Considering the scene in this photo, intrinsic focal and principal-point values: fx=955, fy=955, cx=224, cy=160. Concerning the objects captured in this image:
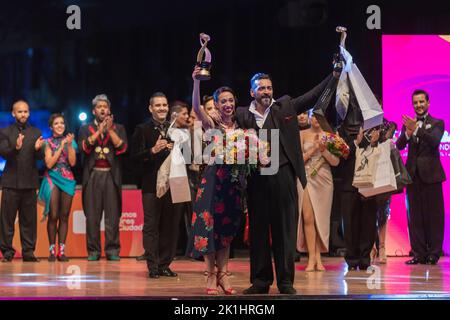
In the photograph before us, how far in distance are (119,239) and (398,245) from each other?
3.48 metres

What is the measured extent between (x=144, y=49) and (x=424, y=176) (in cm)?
425

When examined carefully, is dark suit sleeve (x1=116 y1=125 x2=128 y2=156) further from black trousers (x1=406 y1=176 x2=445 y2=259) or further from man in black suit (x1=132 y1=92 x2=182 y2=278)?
black trousers (x1=406 y1=176 x2=445 y2=259)

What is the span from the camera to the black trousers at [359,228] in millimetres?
9621

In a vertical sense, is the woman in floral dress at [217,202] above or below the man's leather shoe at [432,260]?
above

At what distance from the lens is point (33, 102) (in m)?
12.8

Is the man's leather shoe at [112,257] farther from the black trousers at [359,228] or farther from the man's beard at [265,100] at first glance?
the man's beard at [265,100]

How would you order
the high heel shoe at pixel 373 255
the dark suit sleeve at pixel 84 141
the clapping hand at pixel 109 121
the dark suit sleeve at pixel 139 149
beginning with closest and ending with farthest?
the dark suit sleeve at pixel 139 149
the high heel shoe at pixel 373 255
the clapping hand at pixel 109 121
the dark suit sleeve at pixel 84 141

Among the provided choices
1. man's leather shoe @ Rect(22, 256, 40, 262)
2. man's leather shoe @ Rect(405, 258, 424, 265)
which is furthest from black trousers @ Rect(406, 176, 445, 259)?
man's leather shoe @ Rect(22, 256, 40, 262)

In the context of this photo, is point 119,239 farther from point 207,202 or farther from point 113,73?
point 207,202

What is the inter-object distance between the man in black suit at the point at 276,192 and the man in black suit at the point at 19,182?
5.09 meters

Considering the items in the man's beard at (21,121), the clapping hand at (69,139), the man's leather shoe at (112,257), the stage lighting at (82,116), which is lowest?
the man's leather shoe at (112,257)

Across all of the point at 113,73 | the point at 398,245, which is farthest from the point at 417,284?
the point at 113,73

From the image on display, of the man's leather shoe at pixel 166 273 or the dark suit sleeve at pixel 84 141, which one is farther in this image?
the dark suit sleeve at pixel 84 141

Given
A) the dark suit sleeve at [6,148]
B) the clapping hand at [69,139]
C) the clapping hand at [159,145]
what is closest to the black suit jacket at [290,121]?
the clapping hand at [159,145]
